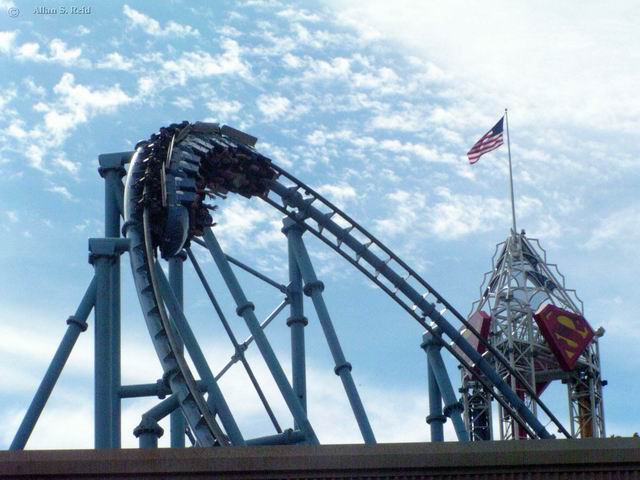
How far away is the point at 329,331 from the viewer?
28000 millimetres

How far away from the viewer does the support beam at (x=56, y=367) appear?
76.9 feet

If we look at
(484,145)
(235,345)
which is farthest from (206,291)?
(484,145)

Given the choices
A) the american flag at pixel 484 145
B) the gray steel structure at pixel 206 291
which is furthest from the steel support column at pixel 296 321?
the american flag at pixel 484 145

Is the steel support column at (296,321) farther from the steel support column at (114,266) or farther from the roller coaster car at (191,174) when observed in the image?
the steel support column at (114,266)

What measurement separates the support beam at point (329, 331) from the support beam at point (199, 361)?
321 cm

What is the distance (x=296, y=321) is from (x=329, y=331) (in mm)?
1087

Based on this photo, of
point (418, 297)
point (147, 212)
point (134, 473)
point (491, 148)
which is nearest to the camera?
point (134, 473)

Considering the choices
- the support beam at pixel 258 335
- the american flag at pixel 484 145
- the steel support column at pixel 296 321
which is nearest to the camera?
the support beam at pixel 258 335

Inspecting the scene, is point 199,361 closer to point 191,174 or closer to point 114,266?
point 114,266

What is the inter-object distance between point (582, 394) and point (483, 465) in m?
22.6

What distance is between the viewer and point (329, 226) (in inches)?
1110

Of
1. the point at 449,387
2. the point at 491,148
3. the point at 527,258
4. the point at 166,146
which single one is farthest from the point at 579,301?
the point at 166,146

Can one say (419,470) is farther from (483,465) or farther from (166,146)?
(166,146)

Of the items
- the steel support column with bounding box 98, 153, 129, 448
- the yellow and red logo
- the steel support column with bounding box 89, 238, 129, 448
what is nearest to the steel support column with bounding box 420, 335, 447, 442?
the steel support column with bounding box 98, 153, 129, 448
